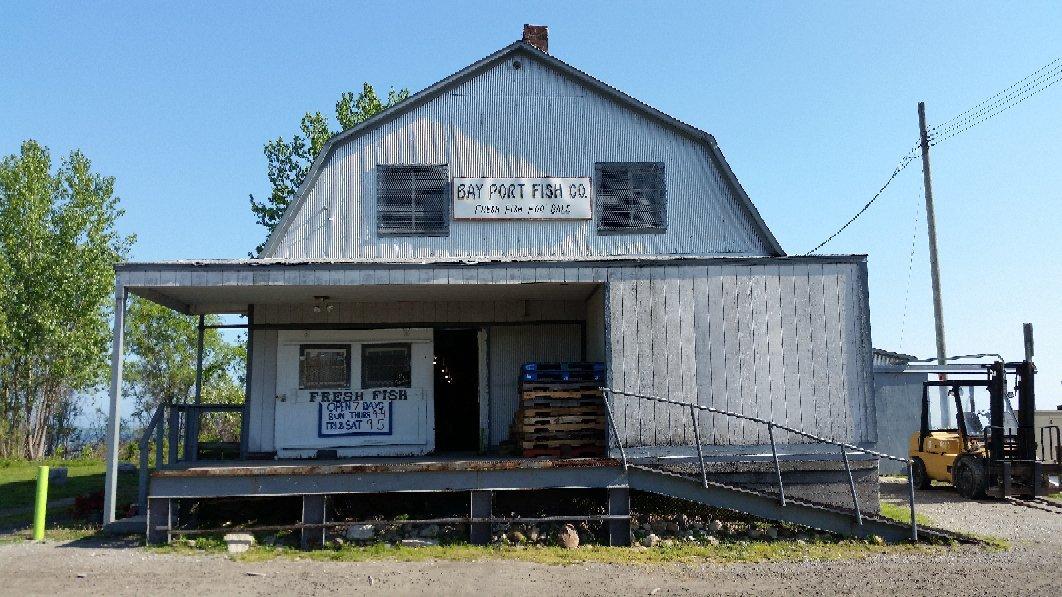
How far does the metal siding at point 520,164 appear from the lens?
1585 centimetres

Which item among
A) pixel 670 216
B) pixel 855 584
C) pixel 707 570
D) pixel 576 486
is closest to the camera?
pixel 855 584

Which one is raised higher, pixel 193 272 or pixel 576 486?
pixel 193 272

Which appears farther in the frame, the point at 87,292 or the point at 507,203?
the point at 87,292

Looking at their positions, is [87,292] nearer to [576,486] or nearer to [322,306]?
[322,306]

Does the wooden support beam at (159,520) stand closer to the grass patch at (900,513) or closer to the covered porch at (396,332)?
the covered porch at (396,332)

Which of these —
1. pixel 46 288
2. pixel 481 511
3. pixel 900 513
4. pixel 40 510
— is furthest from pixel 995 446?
pixel 46 288

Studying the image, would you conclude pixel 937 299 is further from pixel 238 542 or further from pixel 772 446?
pixel 238 542

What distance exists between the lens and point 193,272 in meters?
12.6

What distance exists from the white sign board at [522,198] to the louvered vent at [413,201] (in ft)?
0.87

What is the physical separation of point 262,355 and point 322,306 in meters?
1.32

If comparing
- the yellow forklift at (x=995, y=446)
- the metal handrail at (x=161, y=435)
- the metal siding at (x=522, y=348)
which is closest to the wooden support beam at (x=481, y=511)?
the metal siding at (x=522, y=348)

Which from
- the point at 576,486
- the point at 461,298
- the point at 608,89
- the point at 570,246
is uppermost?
the point at 608,89

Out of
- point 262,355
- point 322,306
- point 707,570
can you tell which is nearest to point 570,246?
point 322,306

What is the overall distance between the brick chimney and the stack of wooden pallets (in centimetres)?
790
